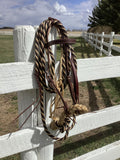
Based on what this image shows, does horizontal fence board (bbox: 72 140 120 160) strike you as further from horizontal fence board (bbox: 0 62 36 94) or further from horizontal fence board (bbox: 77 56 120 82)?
horizontal fence board (bbox: 0 62 36 94)

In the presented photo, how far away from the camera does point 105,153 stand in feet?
4.73

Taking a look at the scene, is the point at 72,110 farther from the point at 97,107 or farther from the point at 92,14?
the point at 92,14

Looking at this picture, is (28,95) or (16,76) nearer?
(16,76)

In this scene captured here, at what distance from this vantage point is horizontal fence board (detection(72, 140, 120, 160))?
1370 millimetres

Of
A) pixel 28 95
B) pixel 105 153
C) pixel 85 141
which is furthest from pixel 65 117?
pixel 85 141

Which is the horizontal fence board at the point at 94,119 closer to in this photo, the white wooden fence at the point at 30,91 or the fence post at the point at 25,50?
the white wooden fence at the point at 30,91

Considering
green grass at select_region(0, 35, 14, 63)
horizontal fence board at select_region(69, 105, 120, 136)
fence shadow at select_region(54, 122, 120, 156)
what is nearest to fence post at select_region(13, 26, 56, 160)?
horizontal fence board at select_region(69, 105, 120, 136)

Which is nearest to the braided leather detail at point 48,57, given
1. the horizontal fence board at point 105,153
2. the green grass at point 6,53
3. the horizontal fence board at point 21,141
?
the horizontal fence board at point 21,141

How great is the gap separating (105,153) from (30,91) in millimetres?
1032

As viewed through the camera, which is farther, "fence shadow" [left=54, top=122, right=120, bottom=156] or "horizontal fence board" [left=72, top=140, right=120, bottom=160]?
"fence shadow" [left=54, top=122, right=120, bottom=156]

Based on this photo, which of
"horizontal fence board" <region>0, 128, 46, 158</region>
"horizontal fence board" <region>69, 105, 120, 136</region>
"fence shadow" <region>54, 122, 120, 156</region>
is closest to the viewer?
"horizontal fence board" <region>0, 128, 46, 158</region>

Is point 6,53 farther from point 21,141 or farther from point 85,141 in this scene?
point 21,141

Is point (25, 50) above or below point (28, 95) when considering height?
above

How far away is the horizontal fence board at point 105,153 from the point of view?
1.37 metres
